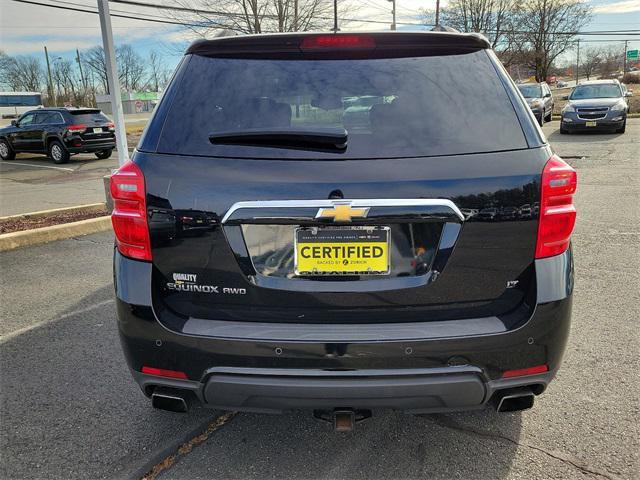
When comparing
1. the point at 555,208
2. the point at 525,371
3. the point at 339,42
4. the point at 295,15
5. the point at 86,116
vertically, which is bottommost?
the point at 525,371

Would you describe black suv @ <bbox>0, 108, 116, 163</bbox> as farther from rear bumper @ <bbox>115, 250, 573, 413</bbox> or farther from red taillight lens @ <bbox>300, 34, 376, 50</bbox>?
rear bumper @ <bbox>115, 250, 573, 413</bbox>

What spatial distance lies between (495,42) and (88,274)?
49.8 metres

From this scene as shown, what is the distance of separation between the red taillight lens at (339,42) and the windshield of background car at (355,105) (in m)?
0.07

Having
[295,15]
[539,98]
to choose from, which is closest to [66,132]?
[295,15]

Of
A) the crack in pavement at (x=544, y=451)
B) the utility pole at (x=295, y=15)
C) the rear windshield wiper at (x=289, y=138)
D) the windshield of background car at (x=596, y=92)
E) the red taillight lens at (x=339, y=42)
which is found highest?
the utility pole at (x=295, y=15)

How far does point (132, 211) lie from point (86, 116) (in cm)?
1703

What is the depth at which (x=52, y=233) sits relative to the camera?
6.52 m

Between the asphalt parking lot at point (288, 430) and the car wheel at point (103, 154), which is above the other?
the car wheel at point (103, 154)

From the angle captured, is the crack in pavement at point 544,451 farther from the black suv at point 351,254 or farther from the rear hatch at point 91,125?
the rear hatch at point 91,125

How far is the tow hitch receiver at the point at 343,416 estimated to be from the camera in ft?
6.66

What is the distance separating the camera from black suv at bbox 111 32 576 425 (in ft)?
6.21

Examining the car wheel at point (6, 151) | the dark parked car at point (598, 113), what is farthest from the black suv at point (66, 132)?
the dark parked car at point (598, 113)

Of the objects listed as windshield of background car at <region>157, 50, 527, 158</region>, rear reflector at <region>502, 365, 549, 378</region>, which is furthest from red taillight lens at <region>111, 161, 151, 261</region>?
rear reflector at <region>502, 365, 549, 378</region>

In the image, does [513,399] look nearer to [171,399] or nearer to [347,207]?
[347,207]
